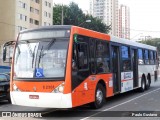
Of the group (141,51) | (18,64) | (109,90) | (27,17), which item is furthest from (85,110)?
(27,17)

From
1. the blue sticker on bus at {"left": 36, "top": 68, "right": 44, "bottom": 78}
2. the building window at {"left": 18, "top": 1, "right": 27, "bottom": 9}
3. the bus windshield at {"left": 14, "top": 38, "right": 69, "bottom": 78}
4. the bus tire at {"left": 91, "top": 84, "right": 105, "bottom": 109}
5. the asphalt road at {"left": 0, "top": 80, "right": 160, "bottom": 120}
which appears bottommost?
the asphalt road at {"left": 0, "top": 80, "right": 160, "bottom": 120}

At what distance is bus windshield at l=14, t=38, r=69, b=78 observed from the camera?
9.84m

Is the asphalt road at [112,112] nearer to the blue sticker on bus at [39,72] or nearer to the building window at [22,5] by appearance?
the blue sticker on bus at [39,72]

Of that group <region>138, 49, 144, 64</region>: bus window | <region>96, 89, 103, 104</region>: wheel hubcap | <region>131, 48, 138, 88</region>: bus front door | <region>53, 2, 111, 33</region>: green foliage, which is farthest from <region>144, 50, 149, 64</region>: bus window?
<region>53, 2, 111, 33</region>: green foliage

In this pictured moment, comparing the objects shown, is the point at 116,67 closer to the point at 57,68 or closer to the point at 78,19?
the point at 57,68

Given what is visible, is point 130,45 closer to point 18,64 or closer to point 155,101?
point 155,101

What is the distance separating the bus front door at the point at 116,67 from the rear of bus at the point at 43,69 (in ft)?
12.9

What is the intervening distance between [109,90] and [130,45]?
4083 millimetres

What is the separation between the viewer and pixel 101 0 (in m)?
62.4

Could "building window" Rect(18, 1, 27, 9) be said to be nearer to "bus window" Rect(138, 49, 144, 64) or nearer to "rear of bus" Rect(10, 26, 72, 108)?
"bus window" Rect(138, 49, 144, 64)

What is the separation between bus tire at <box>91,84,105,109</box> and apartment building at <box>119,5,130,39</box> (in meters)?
48.2

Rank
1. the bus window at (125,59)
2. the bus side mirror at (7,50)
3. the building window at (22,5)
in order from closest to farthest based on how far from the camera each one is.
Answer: the bus side mirror at (7,50) → the bus window at (125,59) → the building window at (22,5)

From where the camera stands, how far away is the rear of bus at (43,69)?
380 inches

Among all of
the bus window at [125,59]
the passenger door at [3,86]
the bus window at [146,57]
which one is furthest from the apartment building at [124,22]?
the passenger door at [3,86]
